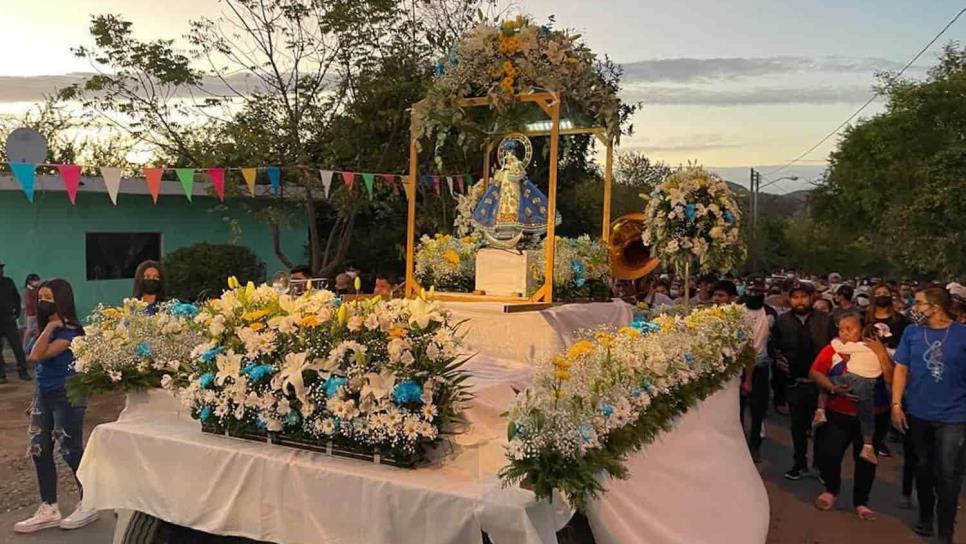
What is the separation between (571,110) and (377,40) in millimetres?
8537

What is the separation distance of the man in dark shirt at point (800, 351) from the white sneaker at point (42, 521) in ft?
20.1

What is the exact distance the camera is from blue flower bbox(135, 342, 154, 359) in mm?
5418

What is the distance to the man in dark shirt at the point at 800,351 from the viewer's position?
7.36 metres

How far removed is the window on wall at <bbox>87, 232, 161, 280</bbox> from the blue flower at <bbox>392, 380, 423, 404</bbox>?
1351 centimetres

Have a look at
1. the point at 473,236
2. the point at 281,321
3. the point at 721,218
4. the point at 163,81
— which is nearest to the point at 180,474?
the point at 281,321

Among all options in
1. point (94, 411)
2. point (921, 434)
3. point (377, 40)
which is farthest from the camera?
point (377, 40)

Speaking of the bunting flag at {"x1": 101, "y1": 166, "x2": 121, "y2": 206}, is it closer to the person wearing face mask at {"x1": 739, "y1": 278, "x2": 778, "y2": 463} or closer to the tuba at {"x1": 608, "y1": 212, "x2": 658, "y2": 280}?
the tuba at {"x1": 608, "y1": 212, "x2": 658, "y2": 280}

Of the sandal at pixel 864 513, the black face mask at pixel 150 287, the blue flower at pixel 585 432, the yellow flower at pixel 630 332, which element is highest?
the black face mask at pixel 150 287

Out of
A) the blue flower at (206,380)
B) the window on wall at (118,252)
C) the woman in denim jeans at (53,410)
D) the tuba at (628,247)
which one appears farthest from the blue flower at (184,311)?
the window on wall at (118,252)

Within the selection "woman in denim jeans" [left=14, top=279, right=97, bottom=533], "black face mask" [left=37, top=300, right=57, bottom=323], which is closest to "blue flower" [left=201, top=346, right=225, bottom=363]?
"woman in denim jeans" [left=14, top=279, right=97, bottom=533]

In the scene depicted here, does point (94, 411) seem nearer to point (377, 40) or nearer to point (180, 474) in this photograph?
point (180, 474)

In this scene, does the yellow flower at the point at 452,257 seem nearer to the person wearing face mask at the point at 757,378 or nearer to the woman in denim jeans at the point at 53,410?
the person wearing face mask at the point at 757,378

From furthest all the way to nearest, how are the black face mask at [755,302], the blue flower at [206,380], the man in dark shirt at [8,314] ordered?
1. the man in dark shirt at [8,314]
2. the black face mask at [755,302]
3. the blue flower at [206,380]

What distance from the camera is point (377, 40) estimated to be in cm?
1507
